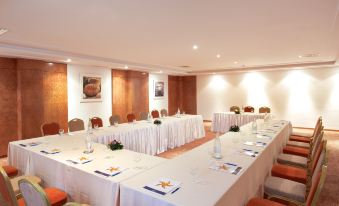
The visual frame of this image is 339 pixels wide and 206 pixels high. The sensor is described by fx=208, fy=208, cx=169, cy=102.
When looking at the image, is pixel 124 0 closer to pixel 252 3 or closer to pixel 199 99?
pixel 252 3

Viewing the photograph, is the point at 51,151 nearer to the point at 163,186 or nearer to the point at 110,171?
the point at 110,171

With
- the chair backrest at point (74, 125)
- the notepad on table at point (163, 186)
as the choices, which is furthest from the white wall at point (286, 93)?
the notepad on table at point (163, 186)

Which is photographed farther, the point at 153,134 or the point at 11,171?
the point at 153,134

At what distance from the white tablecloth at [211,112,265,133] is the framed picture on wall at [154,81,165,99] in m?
3.07

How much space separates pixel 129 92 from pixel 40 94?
10.5 feet

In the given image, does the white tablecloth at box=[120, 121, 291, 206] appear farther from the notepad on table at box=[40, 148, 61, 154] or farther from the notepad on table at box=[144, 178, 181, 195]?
the notepad on table at box=[40, 148, 61, 154]

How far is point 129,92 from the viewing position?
809 cm

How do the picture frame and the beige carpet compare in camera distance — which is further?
the picture frame

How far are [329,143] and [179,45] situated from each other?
206 inches

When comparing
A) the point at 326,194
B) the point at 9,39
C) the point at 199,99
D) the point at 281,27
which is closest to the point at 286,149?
the point at 326,194

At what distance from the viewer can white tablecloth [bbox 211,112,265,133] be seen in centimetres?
710

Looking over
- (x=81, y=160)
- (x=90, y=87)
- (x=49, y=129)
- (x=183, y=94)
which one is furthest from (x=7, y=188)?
(x=183, y=94)

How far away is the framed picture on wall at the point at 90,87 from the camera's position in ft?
21.5

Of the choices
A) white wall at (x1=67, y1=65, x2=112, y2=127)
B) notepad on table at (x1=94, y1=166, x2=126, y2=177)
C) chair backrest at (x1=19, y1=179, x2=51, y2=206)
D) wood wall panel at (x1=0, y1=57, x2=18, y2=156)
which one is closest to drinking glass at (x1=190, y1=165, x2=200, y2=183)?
notepad on table at (x1=94, y1=166, x2=126, y2=177)
